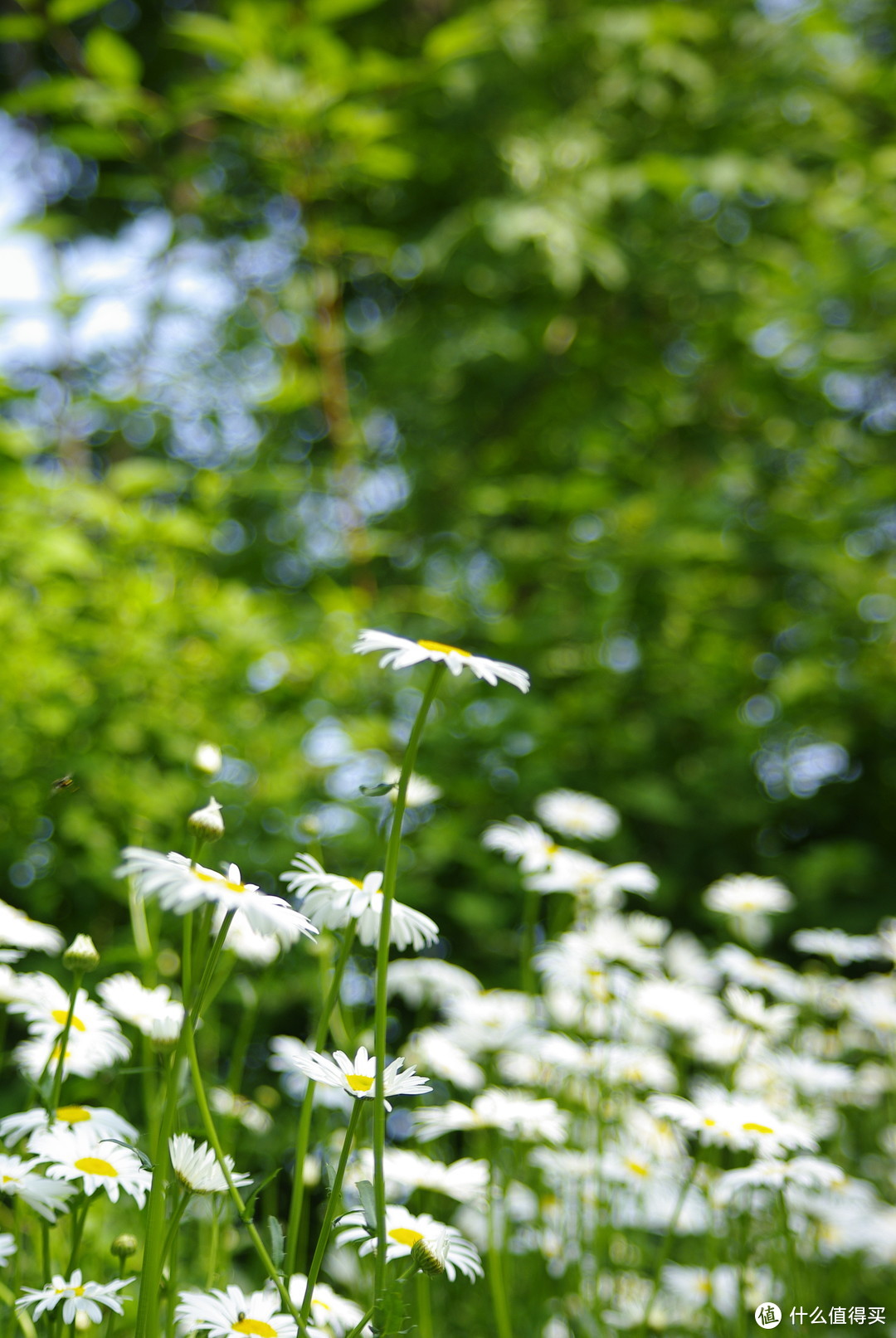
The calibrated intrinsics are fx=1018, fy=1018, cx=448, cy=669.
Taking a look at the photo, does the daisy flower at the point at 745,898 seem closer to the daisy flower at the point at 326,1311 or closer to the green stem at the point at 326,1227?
the daisy flower at the point at 326,1311

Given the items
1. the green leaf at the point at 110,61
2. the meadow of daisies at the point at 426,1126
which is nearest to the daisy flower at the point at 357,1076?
the meadow of daisies at the point at 426,1126

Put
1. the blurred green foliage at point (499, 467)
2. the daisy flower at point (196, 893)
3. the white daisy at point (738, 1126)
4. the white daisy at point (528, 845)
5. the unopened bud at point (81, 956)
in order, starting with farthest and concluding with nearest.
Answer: the blurred green foliage at point (499, 467) → the white daisy at point (528, 845) → the white daisy at point (738, 1126) → the unopened bud at point (81, 956) → the daisy flower at point (196, 893)

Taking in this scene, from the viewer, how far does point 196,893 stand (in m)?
0.52

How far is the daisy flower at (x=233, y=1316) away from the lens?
66 cm

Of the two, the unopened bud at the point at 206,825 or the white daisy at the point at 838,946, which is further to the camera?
the white daisy at the point at 838,946

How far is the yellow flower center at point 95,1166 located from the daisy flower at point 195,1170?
9 centimetres

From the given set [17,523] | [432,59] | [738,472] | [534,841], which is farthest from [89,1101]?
[432,59]

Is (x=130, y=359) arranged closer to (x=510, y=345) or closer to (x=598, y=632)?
(x=510, y=345)

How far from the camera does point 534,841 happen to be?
4.30 feet

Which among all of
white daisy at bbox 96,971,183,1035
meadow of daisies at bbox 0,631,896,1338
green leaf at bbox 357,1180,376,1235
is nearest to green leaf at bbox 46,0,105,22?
meadow of daisies at bbox 0,631,896,1338

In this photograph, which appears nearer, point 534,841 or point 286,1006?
point 534,841

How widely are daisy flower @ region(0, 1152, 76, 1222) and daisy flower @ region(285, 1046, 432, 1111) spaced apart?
191 millimetres

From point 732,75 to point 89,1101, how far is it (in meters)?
3.02

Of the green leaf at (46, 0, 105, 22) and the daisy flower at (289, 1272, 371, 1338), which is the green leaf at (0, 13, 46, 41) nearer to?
the green leaf at (46, 0, 105, 22)
